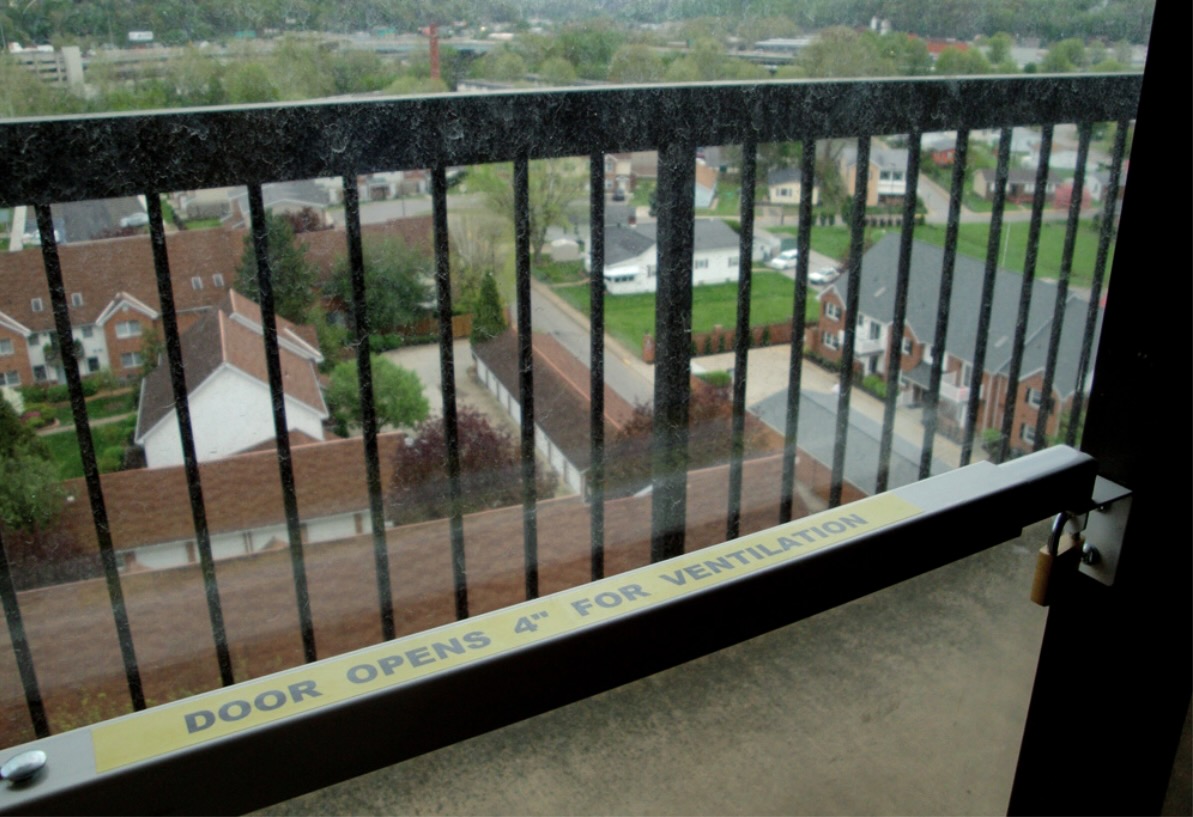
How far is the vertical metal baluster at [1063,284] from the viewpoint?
5.17 feet

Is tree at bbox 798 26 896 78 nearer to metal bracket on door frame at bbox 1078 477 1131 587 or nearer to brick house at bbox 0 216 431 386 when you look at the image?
metal bracket on door frame at bbox 1078 477 1131 587

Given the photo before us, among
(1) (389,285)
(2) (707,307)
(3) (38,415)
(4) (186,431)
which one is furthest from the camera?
(2) (707,307)

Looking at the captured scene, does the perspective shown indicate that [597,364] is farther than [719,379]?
No

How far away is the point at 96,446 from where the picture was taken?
0.89 m

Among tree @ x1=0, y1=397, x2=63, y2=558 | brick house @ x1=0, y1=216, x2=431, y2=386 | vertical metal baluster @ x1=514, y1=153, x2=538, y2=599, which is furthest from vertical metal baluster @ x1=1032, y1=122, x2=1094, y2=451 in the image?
tree @ x1=0, y1=397, x2=63, y2=558

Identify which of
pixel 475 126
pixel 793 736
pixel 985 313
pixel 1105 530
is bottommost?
pixel 793 736

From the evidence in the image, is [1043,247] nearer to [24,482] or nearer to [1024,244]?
[1024,244]

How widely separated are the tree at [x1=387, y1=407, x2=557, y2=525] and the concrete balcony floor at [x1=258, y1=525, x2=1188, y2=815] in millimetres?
333

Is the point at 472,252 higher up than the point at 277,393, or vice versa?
the point at 472,252

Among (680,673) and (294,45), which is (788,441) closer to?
(680,673)

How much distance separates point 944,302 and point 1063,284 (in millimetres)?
241

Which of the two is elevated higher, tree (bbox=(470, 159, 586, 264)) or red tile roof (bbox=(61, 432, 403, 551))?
tree (bbox=(470, 159, 586, 264))

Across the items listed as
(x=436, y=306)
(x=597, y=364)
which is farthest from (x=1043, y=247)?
(x=436, y=306)

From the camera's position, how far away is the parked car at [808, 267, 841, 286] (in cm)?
141
